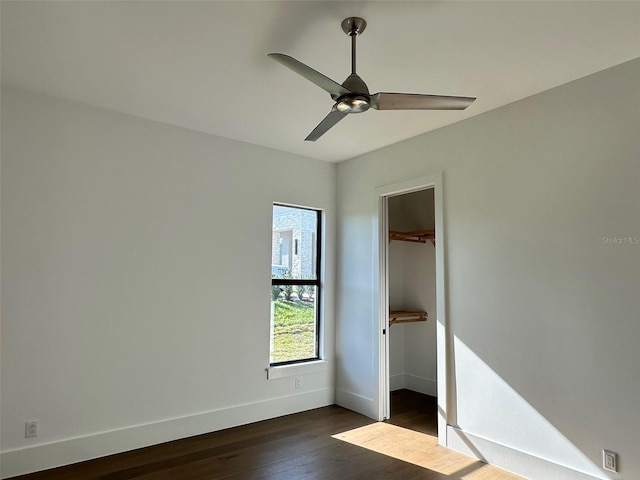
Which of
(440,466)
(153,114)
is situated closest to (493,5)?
(153,114)

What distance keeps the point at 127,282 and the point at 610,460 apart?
3612 mm

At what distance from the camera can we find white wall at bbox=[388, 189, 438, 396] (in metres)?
4.93

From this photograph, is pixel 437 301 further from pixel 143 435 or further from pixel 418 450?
pixel 143 435

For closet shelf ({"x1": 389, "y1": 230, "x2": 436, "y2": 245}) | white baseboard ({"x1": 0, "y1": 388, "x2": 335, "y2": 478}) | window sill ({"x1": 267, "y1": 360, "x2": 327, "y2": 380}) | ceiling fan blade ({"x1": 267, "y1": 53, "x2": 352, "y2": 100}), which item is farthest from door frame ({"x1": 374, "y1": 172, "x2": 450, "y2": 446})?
ceiling fan blade ({"x1": 267, "y1": 53, "x2": 352, "y2": 100})

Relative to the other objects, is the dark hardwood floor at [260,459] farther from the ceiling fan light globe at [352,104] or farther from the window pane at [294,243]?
the ceiling fan light globe at [352,104]

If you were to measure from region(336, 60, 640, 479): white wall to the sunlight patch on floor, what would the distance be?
16 cm

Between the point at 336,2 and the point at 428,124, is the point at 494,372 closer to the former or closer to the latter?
the point at 428,124

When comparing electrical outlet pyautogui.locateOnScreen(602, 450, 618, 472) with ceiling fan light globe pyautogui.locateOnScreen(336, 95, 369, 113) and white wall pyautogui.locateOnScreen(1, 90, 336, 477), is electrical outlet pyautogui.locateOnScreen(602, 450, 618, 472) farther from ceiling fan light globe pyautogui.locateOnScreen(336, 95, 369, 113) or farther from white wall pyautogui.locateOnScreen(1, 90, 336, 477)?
white wall pyautogui.locateOnScreen(1, 90, 336, 477)

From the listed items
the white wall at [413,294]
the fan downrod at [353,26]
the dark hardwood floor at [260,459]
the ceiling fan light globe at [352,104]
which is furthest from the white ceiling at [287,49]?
the dark hardwood floor at [260,459]

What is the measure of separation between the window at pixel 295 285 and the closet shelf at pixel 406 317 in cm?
86

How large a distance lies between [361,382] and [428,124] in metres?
2.68

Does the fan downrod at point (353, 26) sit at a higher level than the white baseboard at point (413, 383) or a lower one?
higher

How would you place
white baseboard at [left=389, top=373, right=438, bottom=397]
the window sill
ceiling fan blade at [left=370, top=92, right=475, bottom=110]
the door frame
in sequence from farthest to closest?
white baseboard at [left=389, top=373, right=438, bottom=397] < the window sill < the door frame < ceiling fan blade at [left=370, top=92, right=475, bottom=110]

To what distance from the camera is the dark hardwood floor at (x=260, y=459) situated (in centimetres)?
280
